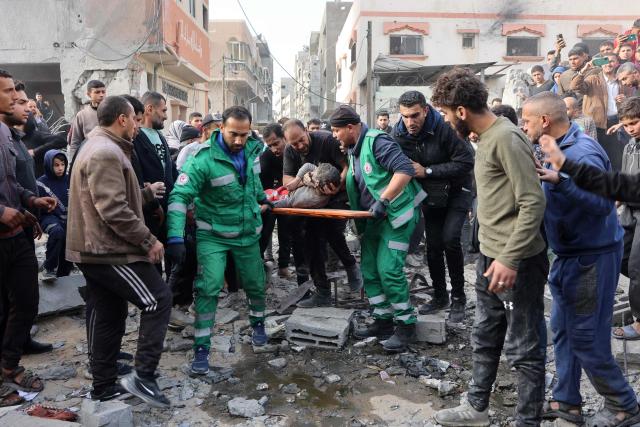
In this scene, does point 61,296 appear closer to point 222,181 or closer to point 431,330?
point 222,181

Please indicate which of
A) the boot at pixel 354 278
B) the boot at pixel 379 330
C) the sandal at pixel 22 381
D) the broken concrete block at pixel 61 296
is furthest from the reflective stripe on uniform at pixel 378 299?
the broken concrete block at pixel 61 296

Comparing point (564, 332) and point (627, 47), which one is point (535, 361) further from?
point (627, 47)

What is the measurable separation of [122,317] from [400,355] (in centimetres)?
218

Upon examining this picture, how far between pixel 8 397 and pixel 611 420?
3.77 m

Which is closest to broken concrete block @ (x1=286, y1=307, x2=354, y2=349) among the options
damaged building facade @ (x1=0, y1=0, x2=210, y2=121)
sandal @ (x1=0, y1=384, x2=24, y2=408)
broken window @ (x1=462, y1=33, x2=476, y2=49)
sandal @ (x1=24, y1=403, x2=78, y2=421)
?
sandal @ (x1=24, y1=403, x2=78, y2=421)

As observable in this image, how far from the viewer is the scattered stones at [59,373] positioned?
397cm

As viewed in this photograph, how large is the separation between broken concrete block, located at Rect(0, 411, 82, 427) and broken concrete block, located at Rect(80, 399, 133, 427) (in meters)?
0.10

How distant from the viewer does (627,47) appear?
8234 mm

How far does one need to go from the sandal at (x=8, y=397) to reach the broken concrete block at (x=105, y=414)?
660 mm

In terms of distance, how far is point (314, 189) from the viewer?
507cm

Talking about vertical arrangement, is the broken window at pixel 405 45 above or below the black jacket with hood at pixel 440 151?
above

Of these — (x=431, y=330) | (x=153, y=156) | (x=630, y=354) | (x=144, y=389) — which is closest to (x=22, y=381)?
(x=144, y=389)

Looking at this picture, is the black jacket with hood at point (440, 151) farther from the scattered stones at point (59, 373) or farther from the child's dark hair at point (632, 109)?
the scattered stones at point (59, 373)

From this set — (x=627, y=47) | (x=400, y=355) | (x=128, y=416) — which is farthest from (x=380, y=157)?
(x=627, y=47)
